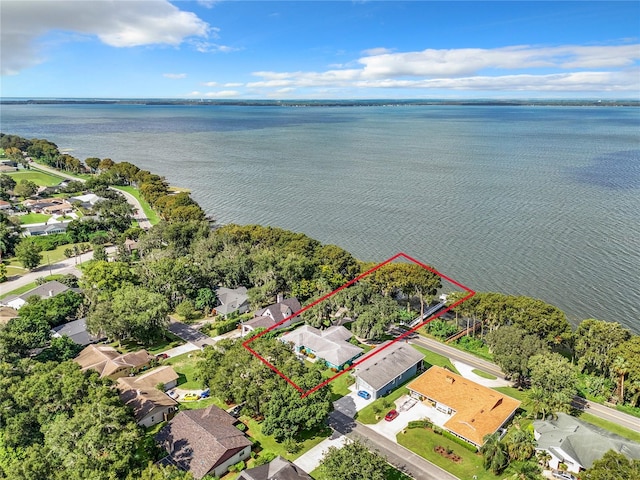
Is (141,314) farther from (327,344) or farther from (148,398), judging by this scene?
(327,344)

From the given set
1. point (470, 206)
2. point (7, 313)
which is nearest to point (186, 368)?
point (7, 313)

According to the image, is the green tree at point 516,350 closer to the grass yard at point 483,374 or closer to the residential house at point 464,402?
the grass yard at point 483,374

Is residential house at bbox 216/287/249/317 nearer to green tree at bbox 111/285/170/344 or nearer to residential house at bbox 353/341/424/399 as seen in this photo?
green tree at bbox 111/285/170/344

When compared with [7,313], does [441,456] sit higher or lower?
lower

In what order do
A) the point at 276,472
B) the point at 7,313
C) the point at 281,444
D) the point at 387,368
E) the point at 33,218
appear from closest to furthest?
the point at 276,472 < the point at 281,444 < the point at 387,368 < the point at 7,313 < the point at 33,218

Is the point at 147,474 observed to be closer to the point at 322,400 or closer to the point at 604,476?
the point at 322,400

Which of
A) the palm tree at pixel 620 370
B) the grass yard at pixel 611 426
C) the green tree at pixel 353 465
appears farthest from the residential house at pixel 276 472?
the palm tree at pixel 620 370

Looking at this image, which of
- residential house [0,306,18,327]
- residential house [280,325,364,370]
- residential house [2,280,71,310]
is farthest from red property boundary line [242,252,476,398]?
residential house [2,280,71,310]
